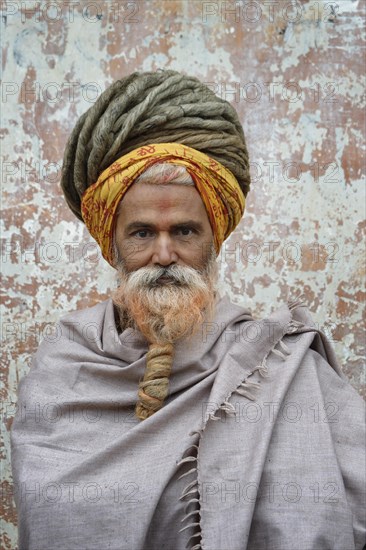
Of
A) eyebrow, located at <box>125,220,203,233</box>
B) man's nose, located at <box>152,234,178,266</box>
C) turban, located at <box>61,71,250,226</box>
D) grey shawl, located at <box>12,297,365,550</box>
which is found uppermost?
turban, located at <box>61,71,250,226</box>

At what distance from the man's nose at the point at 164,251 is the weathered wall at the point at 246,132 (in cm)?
114

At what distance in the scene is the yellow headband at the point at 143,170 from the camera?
9.39ft

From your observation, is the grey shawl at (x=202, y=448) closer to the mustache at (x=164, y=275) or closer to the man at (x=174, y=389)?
the man at (x=174, y=389)

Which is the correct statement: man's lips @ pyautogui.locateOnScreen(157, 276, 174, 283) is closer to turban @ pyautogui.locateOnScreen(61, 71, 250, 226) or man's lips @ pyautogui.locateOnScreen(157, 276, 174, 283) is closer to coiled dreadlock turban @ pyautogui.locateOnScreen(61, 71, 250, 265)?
coiled dreadlock turban @ pyautogui.locateOnScreen(61, 71, 250, 265)

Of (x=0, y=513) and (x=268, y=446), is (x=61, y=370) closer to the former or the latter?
(x=268, y=446)

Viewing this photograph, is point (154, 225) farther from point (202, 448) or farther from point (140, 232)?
point (202, 448)

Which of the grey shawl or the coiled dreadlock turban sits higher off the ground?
the coiled dreadlock turban

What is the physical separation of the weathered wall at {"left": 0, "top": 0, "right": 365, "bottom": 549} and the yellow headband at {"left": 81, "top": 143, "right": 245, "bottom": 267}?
2.99 ft

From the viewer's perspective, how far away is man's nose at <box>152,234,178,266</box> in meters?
2.82

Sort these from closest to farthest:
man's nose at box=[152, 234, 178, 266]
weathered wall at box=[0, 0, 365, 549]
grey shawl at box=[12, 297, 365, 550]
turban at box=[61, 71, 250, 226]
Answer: grey shawl at box=[12, 297, 365, 550]
man's nose at box=[152, 234, 178, 266]
turban at box=[61, 71, 250, 226]
weathered wall at box=[0, 0, 365, 549]

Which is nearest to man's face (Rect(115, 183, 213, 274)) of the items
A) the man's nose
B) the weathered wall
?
the man's nose

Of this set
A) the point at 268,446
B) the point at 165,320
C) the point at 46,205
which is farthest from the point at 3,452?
the point at 268,446

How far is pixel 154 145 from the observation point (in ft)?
9.50

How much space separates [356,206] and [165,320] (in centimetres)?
155
